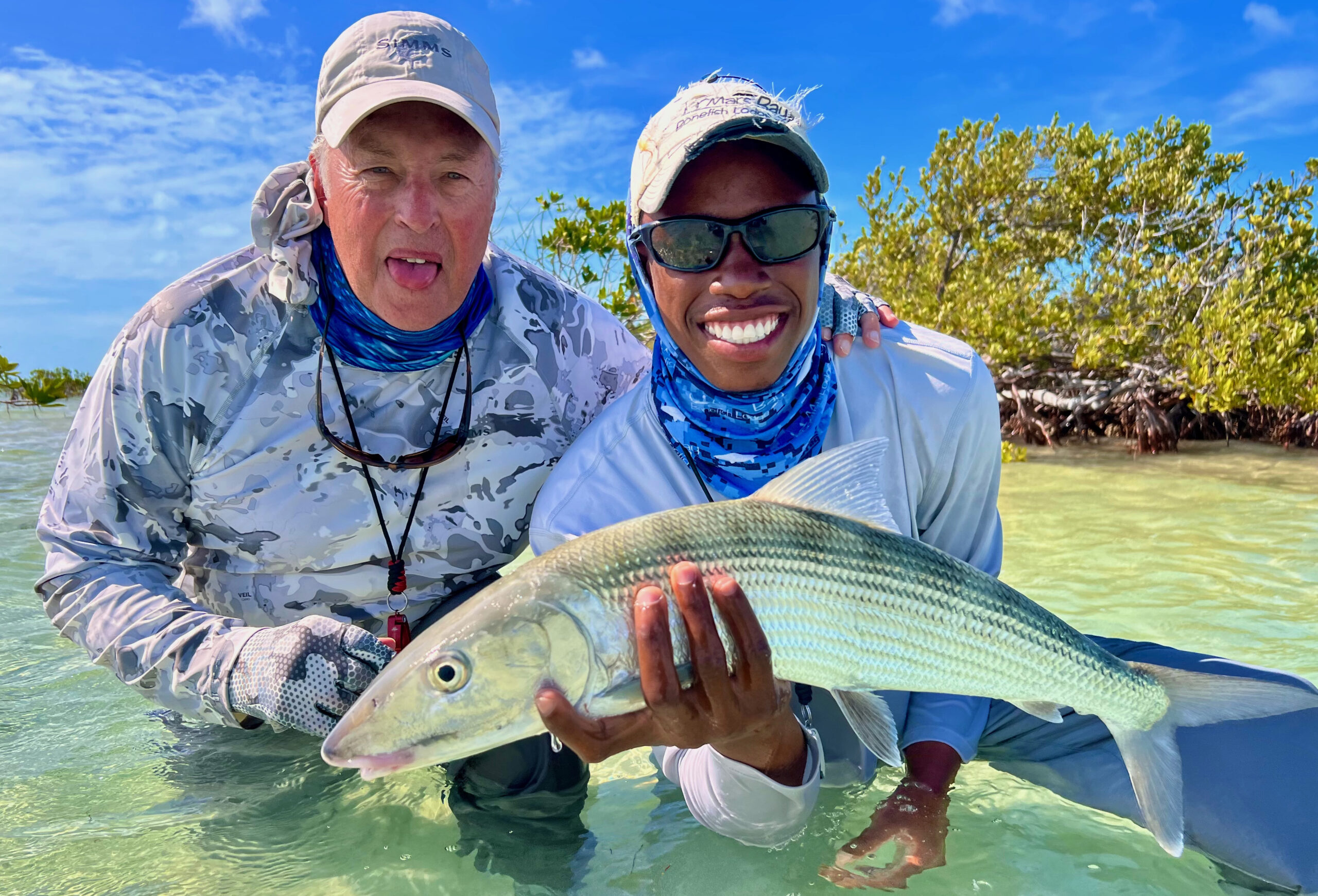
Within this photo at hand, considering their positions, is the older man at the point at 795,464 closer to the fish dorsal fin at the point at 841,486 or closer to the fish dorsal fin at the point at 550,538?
the fish dorsal fin at the point at 550,538

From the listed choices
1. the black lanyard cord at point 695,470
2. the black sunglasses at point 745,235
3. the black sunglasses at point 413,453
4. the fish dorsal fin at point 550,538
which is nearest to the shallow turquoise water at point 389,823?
the fish dorsal fin at point 550,538

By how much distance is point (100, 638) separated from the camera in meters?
2.45

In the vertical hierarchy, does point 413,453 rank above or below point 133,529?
above

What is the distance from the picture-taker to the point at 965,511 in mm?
2543

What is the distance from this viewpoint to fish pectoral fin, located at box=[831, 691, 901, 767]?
1910mm

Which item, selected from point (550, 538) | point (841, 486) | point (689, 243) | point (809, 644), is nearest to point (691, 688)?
point (809, 644)

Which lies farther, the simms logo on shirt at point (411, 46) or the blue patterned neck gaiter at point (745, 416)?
the simms logo on shirt at point (411, 46)

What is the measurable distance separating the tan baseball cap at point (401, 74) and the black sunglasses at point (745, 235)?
0.75 m

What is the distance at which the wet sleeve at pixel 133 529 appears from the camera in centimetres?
241

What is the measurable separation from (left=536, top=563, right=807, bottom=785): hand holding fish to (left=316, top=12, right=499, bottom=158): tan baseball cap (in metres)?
1.67

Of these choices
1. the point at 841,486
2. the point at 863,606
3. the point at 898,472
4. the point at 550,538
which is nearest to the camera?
the point at 863,606

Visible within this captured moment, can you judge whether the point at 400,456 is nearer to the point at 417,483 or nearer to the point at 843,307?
the point at 417,483

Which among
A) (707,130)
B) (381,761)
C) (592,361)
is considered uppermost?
(707,130)

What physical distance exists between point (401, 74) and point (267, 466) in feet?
4.50
